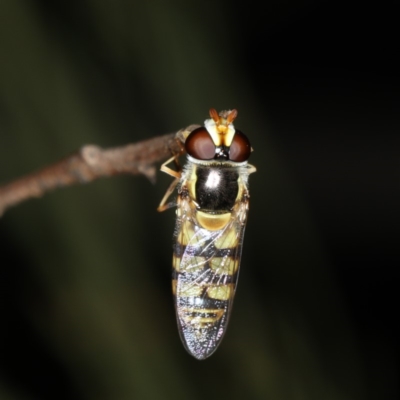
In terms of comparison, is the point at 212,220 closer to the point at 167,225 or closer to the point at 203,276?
the point at 203,276

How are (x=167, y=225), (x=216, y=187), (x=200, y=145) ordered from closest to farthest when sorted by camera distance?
(x=200, y=145) → (x=216, y=187) → (x=167, y=225)

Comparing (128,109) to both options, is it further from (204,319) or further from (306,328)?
(204,319)

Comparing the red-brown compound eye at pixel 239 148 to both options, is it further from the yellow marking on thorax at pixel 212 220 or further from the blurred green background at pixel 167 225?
the blurred green background at pixel 167 225

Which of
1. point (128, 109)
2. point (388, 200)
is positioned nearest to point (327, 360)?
point (128, 109)

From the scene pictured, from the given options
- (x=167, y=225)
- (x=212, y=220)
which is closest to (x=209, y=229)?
(x=212, y=220)

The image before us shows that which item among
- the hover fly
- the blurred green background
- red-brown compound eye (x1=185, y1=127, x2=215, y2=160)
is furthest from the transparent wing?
the blurred green background

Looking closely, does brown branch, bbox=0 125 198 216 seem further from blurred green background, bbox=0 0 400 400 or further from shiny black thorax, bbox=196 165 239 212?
blurred green background, bbox=0 0 400 400
